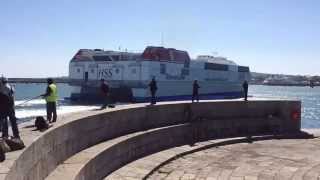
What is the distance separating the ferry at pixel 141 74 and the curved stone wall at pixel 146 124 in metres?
29.4

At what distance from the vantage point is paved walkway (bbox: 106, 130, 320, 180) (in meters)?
11.6

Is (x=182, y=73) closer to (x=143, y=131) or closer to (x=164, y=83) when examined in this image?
(x=164, y=83)

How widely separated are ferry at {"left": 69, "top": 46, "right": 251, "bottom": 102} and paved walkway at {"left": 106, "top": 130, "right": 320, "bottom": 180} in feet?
107

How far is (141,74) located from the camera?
50.5 m

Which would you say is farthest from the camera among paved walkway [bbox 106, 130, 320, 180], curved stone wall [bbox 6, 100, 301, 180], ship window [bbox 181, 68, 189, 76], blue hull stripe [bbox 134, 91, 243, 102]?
ship window [bbox 181, 68, 189, 76]

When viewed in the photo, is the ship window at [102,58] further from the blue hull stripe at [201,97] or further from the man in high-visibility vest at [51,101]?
the man in high-visibility vest at [51,101]

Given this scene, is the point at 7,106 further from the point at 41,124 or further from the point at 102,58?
the point at 102,58

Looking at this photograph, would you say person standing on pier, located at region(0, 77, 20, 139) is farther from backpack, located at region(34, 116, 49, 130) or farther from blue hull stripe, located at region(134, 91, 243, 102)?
blue hull stripe, located at region(134, 91, 243, 102)

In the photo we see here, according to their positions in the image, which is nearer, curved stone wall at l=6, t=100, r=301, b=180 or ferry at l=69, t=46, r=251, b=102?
curved stone wall at l=6, t=100, r=301, b=180

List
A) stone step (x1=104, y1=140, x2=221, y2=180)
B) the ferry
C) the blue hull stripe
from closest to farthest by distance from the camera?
stone step (x1=104, y1=140, x2=221, y2=180), the blue hull stripe, the ferry

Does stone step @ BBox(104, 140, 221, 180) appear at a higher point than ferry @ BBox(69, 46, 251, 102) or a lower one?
lower

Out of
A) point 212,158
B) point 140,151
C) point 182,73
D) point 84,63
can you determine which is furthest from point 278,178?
point 84,63

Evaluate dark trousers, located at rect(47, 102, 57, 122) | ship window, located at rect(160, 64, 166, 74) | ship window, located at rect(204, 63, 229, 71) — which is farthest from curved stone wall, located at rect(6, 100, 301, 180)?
ship window, located at rect(204, 63, 229, 71)

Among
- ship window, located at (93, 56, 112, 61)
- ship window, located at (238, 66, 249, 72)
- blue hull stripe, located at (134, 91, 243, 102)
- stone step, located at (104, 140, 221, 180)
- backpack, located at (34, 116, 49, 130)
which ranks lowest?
blue hull stripe, located at (134, 91, 243, 102)
